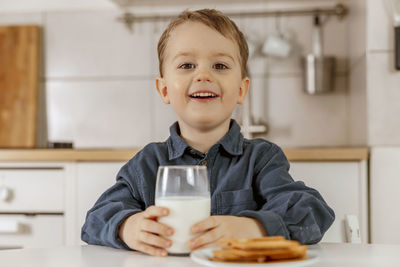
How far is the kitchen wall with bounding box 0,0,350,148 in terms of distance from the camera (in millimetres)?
2211

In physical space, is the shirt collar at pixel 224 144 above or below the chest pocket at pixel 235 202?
above

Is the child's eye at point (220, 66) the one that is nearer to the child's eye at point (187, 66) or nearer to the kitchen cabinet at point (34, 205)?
the child's eye at point (187, 66)

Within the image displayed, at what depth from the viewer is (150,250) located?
0.68 m

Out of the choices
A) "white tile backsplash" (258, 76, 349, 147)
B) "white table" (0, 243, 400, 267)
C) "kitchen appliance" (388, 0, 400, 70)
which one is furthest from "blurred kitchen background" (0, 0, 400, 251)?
"white table" (0, 243, 400, 267)

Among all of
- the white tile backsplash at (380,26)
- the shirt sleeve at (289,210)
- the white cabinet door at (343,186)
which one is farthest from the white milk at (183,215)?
the white tile backsplash at (380,26)

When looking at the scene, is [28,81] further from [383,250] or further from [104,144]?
[383,250]

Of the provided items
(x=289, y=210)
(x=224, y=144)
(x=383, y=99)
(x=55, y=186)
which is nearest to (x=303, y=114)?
(x=383, y=99)

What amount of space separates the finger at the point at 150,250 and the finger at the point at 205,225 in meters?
0.06

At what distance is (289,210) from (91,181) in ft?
3.45

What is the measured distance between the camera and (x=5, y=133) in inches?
87.8

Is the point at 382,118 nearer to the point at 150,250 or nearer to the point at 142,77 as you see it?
the point at 142,77

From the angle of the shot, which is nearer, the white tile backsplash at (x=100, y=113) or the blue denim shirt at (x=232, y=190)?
the blue denim shirt at (x=232, y=190)

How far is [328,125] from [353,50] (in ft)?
1.10

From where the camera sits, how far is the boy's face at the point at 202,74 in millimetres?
979
